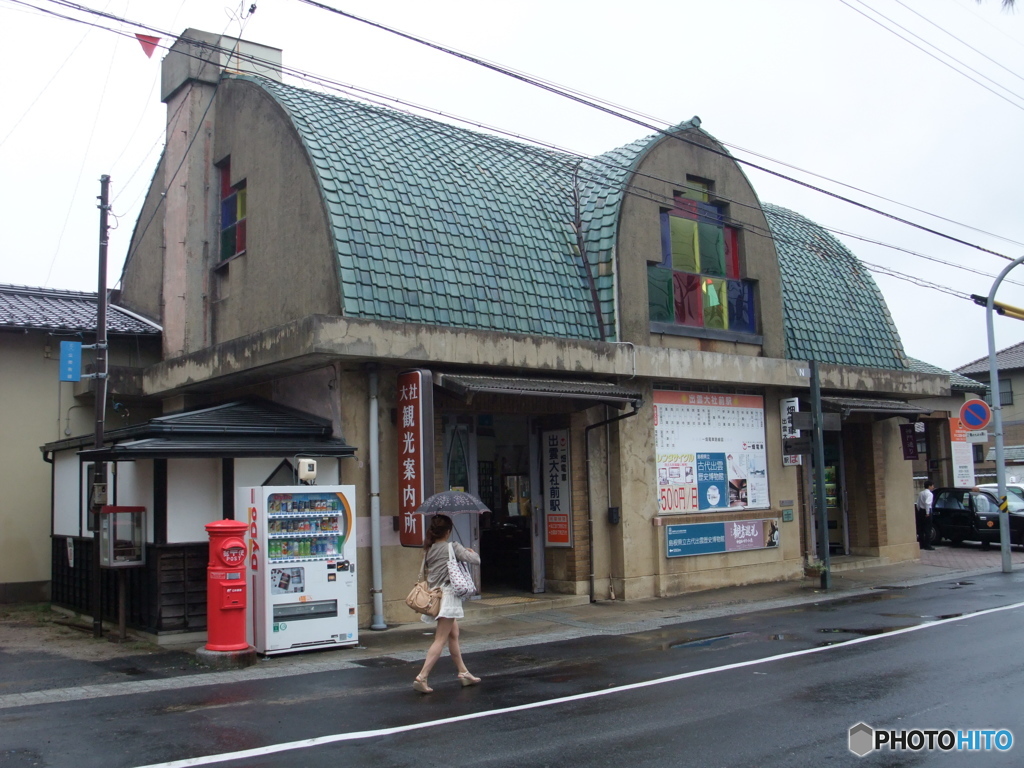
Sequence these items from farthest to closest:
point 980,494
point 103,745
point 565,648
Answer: point 980,494
point 565,648
point 103,745

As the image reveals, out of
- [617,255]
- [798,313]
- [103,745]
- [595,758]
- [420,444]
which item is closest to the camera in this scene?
[595,758]

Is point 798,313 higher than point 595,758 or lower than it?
higher

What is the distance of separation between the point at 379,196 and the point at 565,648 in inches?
295

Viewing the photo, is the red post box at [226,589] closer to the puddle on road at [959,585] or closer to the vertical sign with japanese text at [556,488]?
the vertical sign with japanese text at [556,488]

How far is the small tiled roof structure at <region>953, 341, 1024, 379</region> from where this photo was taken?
1788 inches

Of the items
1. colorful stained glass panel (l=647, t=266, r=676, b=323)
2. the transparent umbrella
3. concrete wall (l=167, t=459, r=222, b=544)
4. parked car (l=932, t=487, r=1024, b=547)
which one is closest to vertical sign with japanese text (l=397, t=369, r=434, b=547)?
concrete wall (l=167, t=459, r=222, b=544)

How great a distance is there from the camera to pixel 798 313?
829 inches

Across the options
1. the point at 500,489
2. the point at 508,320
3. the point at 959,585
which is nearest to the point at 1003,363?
the point at 959,585

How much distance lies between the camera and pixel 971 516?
86.0 feet

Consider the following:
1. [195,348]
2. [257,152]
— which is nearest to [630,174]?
[257,152]

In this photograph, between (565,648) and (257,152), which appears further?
(257,152)

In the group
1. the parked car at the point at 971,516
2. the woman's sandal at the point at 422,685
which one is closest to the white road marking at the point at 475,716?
the woman's sandal at the point at 422,685

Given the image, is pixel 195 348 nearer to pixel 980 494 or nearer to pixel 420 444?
pixel 420 444

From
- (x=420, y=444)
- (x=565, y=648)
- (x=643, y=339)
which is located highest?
(x=643, y=339)
